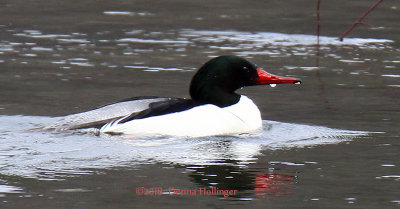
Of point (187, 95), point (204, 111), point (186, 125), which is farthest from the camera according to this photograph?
point (187, 95)

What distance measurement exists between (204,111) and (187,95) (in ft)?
6.51

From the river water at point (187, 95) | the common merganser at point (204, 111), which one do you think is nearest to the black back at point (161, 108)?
Result: the common merganser at point (204, 111)

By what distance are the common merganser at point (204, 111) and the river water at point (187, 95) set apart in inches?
7.4

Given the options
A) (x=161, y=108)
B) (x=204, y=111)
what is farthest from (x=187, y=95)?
(x=161, y=108)

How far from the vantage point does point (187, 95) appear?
11852 mm

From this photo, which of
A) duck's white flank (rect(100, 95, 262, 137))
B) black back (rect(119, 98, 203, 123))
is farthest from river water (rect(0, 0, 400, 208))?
black back (rect(119, 98, 203, 123))

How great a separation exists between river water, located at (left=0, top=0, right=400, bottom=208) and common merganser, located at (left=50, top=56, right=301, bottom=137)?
19cm

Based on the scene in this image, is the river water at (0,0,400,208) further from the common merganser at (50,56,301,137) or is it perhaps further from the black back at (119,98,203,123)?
the black back at (119,98,203,123)

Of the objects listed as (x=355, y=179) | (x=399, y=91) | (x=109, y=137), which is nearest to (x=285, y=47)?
(x=399, y=91)

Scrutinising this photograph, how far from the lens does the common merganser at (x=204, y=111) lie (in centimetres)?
970

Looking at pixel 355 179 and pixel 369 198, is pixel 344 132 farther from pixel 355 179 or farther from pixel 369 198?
pixel 369 198

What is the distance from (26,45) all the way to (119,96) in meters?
3.68

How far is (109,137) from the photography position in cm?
951

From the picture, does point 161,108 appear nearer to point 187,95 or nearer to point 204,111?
point 204,111
